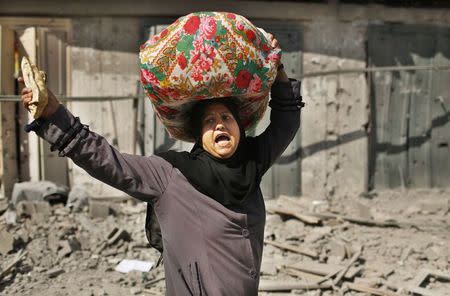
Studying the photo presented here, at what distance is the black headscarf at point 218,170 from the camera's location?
2.19 m

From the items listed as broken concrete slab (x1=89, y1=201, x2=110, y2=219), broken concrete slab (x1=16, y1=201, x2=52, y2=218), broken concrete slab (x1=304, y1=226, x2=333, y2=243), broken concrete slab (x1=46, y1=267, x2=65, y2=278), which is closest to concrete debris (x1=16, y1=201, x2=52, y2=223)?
broken concrete slab (x1=16, y1=201, x2=52, y2=218)

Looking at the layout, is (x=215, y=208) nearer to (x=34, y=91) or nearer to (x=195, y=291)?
(x=195, y=291)

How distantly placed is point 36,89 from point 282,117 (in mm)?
1205

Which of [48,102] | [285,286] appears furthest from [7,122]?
[48,102]

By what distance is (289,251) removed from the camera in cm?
573

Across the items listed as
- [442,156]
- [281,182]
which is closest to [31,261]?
[281,182]

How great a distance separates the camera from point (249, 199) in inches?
92.4

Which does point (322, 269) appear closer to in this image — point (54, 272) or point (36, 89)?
point (54, 272)

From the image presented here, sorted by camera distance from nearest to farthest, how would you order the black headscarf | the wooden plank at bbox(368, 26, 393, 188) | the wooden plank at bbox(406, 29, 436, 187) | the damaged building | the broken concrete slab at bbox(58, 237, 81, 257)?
the black headscarf, the broken concrete slab at bbox(58, 237, 81, 257), the damaged building, the wooden plank at bbox(368, 26, 393, 188), the wooden plank at bbox(406, 29, 436, 187)

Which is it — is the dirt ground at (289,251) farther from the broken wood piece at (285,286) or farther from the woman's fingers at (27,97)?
the woman's fingers at (27,97)

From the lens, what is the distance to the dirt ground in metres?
4.88

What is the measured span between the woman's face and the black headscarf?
3cm

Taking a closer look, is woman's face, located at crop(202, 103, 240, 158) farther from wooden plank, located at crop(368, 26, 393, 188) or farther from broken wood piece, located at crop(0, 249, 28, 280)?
wooden plank, located at crop(368, 26, 393, 188)

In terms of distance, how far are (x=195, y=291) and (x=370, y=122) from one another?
5965 mm
